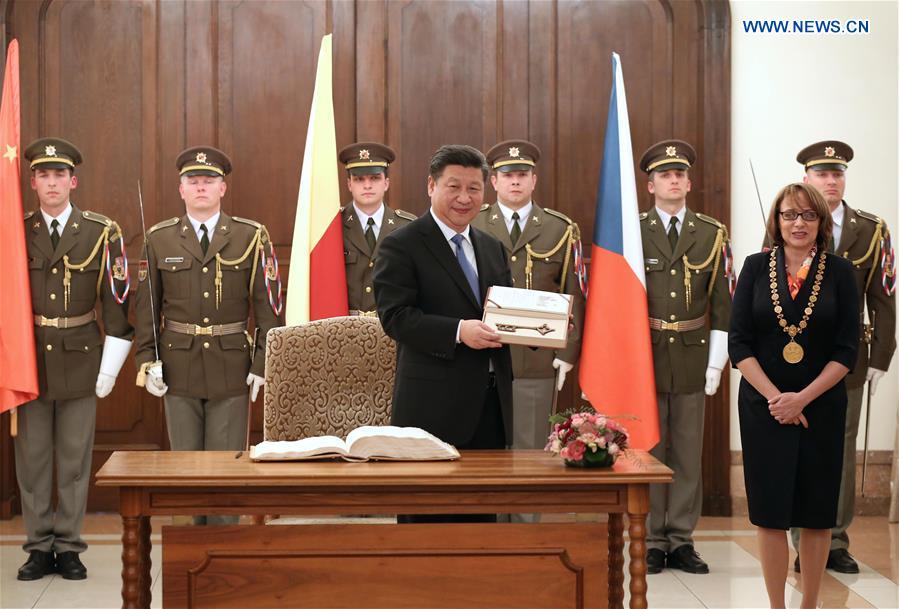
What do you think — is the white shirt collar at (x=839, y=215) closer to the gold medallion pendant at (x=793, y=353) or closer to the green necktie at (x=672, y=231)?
the green necktie at (x=672, y=231)

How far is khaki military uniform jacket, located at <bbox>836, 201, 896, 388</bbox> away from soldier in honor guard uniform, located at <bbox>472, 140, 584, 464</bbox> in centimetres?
116

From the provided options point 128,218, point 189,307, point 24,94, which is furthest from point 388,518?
point 24,94

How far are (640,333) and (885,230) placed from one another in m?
1.12

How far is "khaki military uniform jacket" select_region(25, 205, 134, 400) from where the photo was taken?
4.63m

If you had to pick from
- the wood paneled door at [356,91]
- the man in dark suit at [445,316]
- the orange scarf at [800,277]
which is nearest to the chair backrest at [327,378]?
the man in dark suit at [445,316]

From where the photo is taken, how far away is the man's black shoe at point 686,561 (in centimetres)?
465

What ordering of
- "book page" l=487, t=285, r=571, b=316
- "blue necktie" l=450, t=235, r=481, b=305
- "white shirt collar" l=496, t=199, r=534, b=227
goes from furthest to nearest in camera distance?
"white shirt collar" l=496, t=199, r=534, b=227 → "blue necktie" l=450, t=235, r=481, b=305 → "book page" l=487, t=285, r=571, b=316

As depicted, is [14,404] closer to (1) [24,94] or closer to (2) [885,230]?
(1) [24,94]

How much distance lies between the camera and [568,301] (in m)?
2.95

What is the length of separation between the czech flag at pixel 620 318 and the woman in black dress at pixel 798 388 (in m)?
1.19

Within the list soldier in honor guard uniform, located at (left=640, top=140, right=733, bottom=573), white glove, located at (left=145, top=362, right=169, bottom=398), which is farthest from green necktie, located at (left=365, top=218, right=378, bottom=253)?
soldier in honor guard uniform, located at (left=640, top=140, right=733, bottom=573)

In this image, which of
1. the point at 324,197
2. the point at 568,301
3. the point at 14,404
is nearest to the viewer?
the point at 568,301

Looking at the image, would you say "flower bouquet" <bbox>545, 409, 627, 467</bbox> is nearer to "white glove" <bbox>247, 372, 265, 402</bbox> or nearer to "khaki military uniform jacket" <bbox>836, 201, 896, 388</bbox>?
"white glove" <bbox>247, 372, 265, 402</bbox>

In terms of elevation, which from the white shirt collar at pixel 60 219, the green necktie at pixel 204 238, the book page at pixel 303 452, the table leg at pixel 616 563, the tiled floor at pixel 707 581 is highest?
the white shirt collar at pixel 60 219
